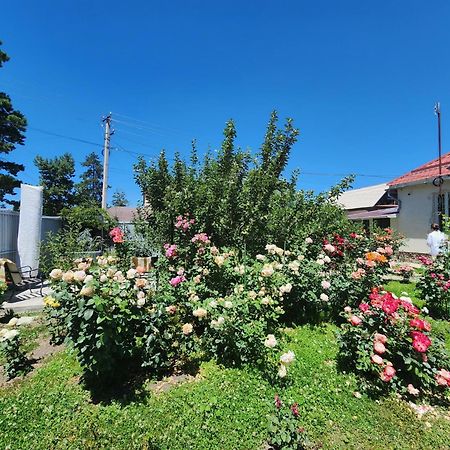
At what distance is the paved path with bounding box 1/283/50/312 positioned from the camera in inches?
216

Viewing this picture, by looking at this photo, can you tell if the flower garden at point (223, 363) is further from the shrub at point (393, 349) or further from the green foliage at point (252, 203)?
the green foliage at point (252, 203)

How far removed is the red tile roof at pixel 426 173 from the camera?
11.3m

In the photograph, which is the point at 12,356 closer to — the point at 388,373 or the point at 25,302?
the point at 25,302

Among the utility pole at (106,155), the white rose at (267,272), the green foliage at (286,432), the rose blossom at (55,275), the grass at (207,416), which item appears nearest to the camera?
the green foliage at (286,432)

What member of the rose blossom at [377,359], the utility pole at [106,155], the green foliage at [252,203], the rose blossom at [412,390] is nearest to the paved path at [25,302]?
the green foliage at [252,203]

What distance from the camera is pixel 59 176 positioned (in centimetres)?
3953

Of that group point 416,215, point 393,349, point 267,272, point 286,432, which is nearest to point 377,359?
point 393,349

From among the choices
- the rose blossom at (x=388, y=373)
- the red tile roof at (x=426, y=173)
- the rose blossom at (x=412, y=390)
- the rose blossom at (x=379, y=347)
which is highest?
the red tile roof at (x=426, y=173)

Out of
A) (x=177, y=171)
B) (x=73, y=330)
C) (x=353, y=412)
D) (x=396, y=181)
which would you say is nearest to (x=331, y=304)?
(x=353, y=412)

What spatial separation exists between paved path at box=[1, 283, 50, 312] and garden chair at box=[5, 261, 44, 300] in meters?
0.13

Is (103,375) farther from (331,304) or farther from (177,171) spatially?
(177,171)

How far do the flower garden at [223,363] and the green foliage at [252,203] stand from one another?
1.87ft

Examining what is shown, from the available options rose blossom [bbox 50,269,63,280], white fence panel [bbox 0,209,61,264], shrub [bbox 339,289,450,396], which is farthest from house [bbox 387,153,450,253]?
white fence panel [bbox 0,209,61,264]

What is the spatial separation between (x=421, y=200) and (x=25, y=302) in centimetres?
1410
